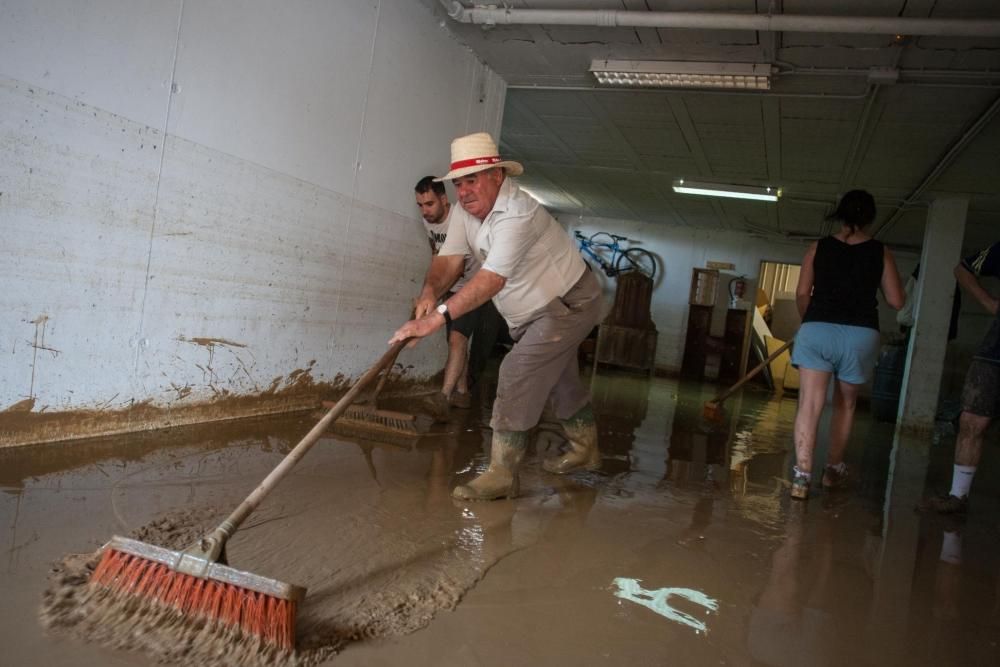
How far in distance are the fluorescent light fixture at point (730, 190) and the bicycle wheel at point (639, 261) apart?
3.71 metres

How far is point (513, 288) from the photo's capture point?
117 inches

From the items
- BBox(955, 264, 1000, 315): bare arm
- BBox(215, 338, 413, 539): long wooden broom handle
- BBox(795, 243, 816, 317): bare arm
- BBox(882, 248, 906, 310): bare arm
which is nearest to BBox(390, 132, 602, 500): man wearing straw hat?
BBox(215, 338, 413, 539): long wooden broom handle

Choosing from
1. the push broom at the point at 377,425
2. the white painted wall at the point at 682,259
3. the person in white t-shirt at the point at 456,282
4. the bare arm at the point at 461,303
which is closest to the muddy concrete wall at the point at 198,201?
the person in white t-shirt at the point at 456,282

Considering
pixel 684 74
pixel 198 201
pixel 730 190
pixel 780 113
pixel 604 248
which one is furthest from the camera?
pixel 604 248

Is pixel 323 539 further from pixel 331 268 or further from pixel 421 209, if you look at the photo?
pixel 421 209

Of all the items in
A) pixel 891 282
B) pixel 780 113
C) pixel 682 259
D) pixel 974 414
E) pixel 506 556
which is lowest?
pixel 506 556

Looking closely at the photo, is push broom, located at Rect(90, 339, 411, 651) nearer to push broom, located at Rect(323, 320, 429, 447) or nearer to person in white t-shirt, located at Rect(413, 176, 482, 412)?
push broom, located at Rect(323, 320, 429, 447)

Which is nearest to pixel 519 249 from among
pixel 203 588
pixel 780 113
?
pixel 203 588

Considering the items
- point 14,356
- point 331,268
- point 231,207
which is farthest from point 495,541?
point 331,268

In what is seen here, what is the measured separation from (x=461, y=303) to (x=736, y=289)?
493 inches

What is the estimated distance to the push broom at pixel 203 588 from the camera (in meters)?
1.43

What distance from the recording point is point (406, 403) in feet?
17.0

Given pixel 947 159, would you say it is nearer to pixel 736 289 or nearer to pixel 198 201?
pixel 736 289

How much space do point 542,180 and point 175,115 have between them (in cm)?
906
